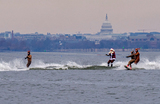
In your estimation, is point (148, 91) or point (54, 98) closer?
point (54, 98)

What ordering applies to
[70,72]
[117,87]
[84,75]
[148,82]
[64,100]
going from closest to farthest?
[64,100]
[117,87]
[148,82]
[84,75]
[70,72]

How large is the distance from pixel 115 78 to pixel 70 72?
7577 millimetres

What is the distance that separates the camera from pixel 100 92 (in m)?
33.5

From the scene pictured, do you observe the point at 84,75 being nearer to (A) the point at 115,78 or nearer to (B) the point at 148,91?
(A) the point at 115,78

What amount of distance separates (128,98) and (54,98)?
443 centimetres

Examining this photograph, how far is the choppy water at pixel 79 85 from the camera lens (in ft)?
100

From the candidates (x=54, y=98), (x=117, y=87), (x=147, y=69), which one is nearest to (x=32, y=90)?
(x=54, y=98)

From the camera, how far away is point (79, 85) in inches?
1474

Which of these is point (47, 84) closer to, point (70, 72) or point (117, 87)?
point (117, 87)

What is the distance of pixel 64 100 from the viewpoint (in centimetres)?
3020

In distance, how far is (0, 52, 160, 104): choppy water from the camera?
100ft

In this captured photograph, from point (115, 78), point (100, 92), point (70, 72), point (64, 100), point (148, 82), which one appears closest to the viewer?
point (64, 100)

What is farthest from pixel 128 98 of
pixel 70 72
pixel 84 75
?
pixel 70 72

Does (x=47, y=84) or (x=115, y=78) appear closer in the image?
(x=47, y=84)
